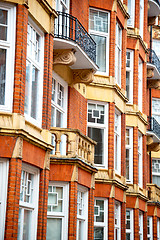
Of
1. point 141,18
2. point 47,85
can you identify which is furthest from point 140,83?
point 47,85

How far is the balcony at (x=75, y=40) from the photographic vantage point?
16719mm

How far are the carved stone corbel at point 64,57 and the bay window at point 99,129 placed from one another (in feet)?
13.2

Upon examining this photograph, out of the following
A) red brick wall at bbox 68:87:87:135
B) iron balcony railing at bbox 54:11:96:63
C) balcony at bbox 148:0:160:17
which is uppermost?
balcony at bbox 148:0:160:17

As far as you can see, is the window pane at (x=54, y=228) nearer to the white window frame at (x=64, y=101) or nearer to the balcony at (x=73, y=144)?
the balcony at (x=73, y=144)

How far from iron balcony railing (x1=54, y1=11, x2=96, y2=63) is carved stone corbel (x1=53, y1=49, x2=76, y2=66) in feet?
1.31

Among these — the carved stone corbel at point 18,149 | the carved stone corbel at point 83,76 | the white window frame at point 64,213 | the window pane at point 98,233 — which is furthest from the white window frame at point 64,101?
the carved stone corbel at point 18,149

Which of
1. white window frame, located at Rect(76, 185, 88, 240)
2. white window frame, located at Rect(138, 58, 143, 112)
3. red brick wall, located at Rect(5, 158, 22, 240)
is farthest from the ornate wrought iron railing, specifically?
red brick wall, located at Rect(5, 158, 22, 240)

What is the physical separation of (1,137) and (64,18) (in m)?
7.44

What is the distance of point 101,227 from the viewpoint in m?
19.9

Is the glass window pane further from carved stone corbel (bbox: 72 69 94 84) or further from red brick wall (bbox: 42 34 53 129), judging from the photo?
carved stone corbel (bbox: 72 69 94 84)

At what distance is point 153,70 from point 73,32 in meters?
12.3

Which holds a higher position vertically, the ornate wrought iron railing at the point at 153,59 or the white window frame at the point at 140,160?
the ornate wrought iron railing at the point at 153,59

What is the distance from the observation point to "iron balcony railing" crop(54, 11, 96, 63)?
17.2 meters

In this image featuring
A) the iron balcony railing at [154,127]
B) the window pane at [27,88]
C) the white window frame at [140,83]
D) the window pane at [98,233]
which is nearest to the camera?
the window pane at [27,88]
